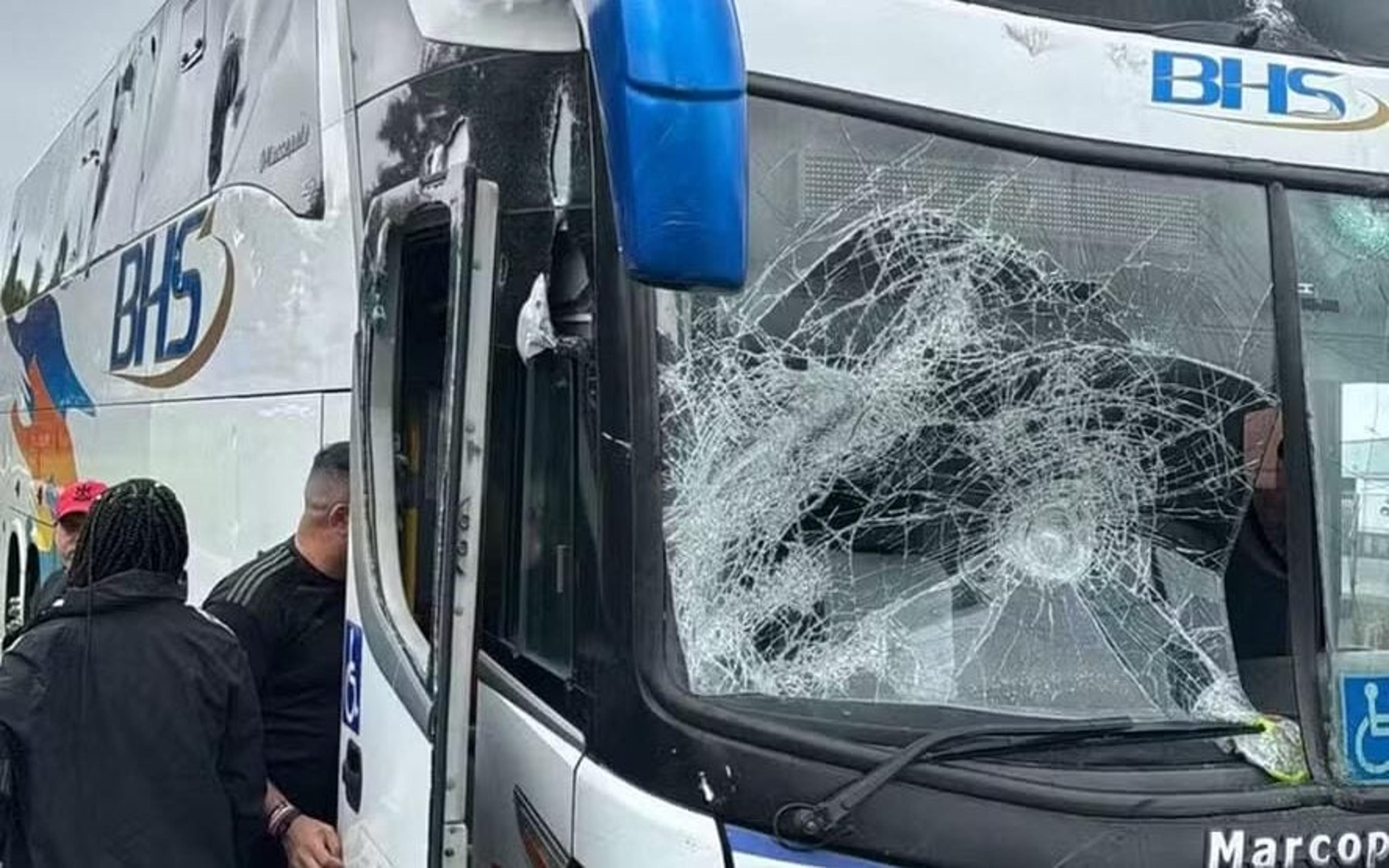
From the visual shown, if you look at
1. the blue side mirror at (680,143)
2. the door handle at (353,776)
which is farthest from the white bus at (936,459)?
the door handle at (353,776)

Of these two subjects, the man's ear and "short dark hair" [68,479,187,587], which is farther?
the man's ear

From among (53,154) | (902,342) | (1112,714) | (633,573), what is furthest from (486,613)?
(53,154)

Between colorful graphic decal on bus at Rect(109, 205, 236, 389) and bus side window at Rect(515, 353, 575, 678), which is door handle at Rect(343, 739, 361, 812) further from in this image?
colorful graphic decal on bus at Rect(109, 205, 236, 389)

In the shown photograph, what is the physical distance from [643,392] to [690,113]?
598 millimetres

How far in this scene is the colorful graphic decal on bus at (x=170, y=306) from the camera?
16.6 ft

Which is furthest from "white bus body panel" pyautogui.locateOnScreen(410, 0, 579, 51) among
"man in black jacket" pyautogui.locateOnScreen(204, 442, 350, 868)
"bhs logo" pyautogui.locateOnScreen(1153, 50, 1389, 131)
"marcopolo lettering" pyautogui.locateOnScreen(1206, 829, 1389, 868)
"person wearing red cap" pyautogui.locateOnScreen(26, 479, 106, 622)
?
"person wearing red cap" pyautogui.locateOnScreen(26, 479, 106, 622)

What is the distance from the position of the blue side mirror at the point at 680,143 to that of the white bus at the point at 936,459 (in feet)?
0.78

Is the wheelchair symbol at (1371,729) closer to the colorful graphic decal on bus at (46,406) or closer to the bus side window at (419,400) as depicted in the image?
the bus side window at (419,400)

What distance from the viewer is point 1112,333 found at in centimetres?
268

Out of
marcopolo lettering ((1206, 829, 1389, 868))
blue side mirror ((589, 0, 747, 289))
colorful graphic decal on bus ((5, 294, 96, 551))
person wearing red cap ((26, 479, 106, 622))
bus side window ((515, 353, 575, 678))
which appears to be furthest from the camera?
colorful graphic decal on bus ((5, 294, 96, 551))

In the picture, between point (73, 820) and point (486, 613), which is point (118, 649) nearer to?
point (73, 820)

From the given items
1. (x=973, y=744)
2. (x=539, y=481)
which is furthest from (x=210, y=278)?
(x=973, y=744)

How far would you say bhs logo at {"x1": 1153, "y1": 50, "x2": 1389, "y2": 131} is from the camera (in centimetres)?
272

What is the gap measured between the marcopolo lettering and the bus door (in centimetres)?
123
